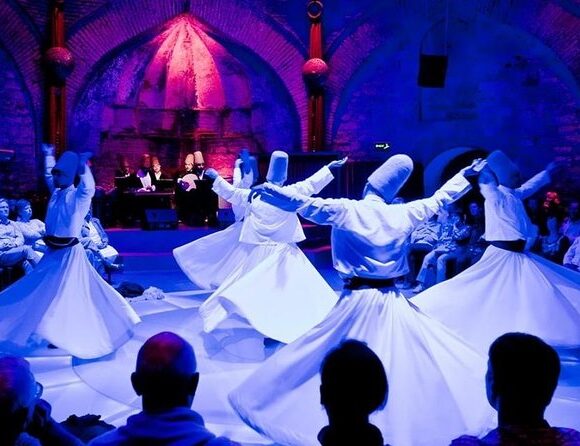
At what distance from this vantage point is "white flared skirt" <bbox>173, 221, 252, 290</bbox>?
8.20m

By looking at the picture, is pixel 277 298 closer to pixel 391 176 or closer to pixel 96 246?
pixel 391 176

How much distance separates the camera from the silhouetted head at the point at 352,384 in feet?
6.29

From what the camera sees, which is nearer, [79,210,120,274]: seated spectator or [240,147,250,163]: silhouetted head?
[79,210,120,274]: seated spectator

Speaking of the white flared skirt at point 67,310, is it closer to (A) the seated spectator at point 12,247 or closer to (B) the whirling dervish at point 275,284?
(B) the whirling dervish at point 275,284

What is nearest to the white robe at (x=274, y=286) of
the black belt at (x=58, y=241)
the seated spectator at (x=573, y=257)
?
the black belt at (x=58, y=241)

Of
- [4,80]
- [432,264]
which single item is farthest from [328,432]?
[4,80]

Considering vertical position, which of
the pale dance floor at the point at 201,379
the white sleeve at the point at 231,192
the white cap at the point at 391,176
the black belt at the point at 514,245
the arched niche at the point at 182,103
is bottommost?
the pale dance floor at the point at 201,379

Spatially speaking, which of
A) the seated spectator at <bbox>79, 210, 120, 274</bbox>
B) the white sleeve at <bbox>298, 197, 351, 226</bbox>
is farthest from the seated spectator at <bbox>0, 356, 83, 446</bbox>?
the seated spectator at <bbox>79, 210, 120, 274</bbox>

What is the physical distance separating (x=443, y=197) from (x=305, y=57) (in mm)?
10590

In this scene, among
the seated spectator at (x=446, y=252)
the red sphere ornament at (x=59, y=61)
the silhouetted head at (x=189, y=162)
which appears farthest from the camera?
the silhouetted head at (x=189, y=162)

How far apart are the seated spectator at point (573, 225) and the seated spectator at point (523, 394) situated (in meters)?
8.10

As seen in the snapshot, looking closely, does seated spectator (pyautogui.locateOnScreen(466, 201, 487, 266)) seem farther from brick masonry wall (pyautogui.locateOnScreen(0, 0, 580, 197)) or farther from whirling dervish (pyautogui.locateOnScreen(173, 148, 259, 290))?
brick masonry wall (pyautogui.locateOnScreen(0, 0, 580, 197))

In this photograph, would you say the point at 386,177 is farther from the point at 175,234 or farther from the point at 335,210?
the point at 175,234

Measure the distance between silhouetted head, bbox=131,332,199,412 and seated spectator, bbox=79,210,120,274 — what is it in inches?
258
